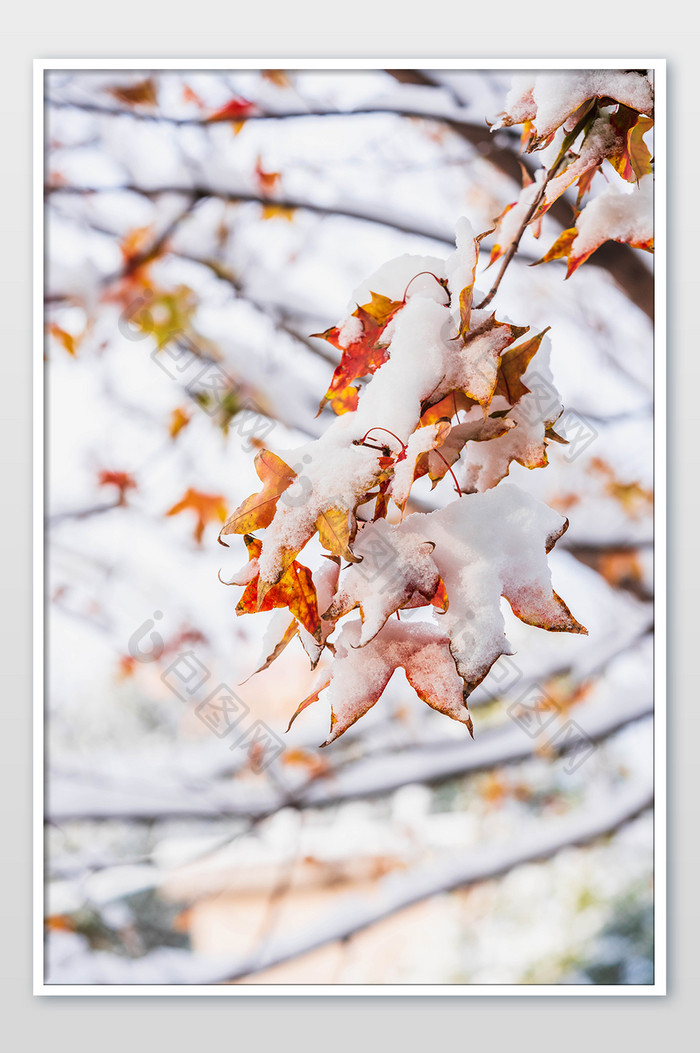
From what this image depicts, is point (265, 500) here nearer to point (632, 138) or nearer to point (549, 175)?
point (549, 175)

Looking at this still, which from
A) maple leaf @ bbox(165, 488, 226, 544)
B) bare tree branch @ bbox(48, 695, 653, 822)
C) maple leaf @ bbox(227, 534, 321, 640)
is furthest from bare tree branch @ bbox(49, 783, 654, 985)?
maple leaf @ bbox(227, 534, 321, 640)

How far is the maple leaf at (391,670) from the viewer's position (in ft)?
1.71

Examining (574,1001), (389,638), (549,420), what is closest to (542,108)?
Result: (549,420)

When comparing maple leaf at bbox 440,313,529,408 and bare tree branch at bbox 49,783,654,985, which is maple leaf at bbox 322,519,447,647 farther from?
bare tree branch at bbox 49,783,654,985

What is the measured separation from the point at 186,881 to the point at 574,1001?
0.55 m

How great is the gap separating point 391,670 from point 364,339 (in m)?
0.26

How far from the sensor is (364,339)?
61 centimetres

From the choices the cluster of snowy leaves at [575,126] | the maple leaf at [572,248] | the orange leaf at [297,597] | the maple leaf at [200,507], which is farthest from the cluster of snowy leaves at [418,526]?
the maple leaf at [200,507]

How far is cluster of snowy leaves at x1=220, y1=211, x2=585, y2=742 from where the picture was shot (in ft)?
1.62

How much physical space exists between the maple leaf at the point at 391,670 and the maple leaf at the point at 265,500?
0.33ft

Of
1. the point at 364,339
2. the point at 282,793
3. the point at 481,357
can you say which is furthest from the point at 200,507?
the point at 481,357

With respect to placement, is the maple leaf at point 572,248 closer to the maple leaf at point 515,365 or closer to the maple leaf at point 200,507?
the maple leaf at point 515,365

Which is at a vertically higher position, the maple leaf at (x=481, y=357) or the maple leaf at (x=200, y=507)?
the maple leaf at (x=481, y=357)
